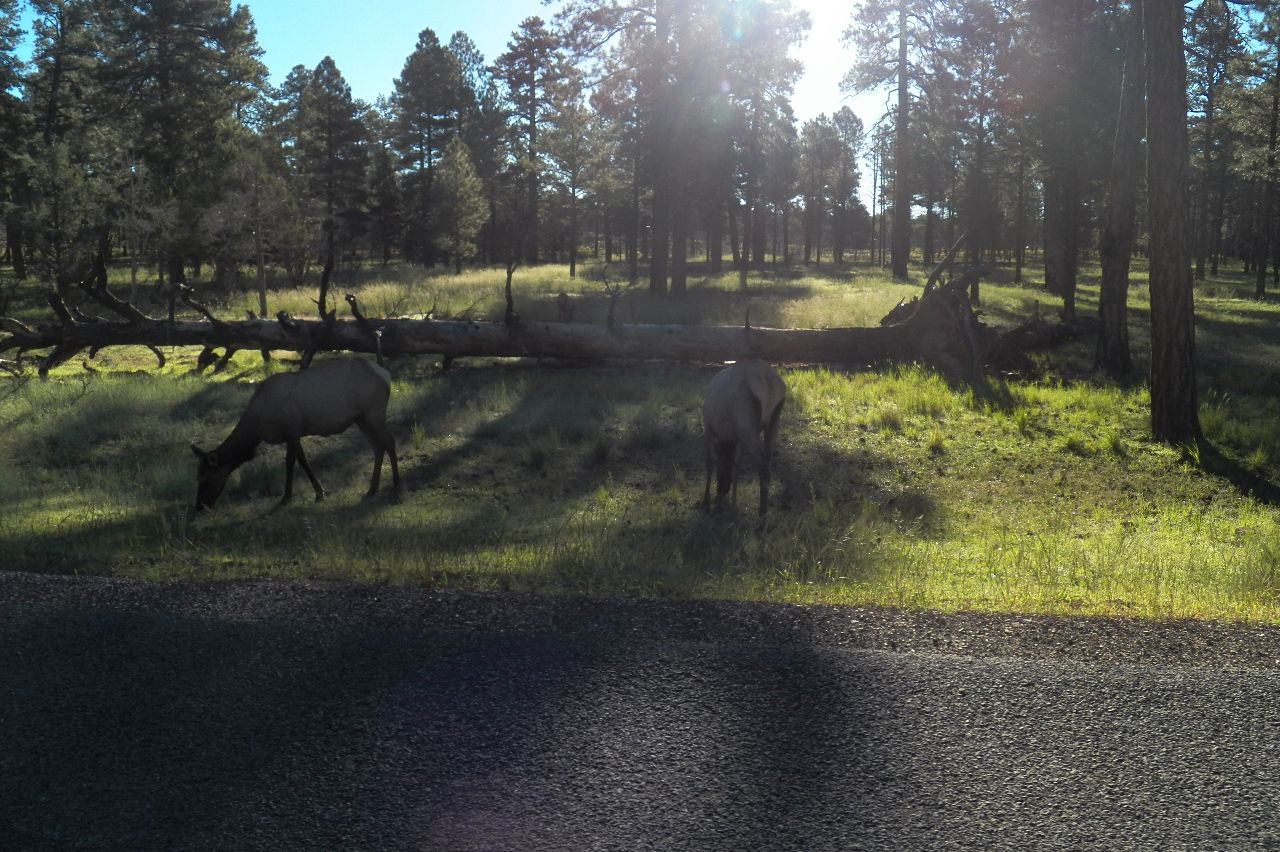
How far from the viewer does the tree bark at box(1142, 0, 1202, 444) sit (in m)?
13.1

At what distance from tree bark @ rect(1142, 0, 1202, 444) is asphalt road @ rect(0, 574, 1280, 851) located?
1002cm

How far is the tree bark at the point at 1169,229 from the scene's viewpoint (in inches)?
517

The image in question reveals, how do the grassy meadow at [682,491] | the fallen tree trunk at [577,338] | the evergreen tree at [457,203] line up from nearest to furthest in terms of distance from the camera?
the grassy meadow at [682,491]
the fallen tree trunk at [577,338]
the evergreen tree at [457,203]

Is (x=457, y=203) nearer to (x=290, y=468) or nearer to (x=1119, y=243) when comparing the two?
(x=1119, y=243)

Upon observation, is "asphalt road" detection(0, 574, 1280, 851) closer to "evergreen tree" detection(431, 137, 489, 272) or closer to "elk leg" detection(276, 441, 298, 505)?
"elk leg" detection(276, 441, 298, 505)

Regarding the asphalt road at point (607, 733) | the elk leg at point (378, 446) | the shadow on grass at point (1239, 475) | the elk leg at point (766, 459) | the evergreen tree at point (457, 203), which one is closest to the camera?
the asphalt road at point (607, 733)

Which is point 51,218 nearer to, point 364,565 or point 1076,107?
point 1076,107

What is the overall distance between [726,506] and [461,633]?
5.81 metres

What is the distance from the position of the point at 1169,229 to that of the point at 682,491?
822 cm

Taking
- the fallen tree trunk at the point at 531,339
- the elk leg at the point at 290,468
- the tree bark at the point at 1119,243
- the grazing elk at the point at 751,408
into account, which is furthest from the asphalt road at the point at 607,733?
the tree bark at the point at 1119,243

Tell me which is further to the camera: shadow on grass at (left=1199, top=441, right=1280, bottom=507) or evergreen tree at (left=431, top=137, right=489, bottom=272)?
evergreen tree at (left=431, top=137, right=489, bottom=272)

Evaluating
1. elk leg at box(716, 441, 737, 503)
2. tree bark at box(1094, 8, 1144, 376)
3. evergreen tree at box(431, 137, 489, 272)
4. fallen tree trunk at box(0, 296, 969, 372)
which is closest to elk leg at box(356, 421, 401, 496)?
elk leg at box(716, 441, 737, 503)

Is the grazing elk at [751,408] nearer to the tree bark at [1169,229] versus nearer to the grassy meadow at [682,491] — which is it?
the grassy meadow at [682,491]

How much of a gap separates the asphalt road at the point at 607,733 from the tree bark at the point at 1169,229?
1002 cm
